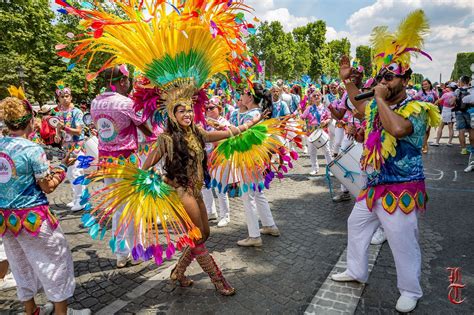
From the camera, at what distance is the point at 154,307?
2867 mm

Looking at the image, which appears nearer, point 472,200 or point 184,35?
point 184,35

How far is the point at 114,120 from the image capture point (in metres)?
3.43

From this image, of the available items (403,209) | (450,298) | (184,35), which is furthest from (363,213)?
(184,35)

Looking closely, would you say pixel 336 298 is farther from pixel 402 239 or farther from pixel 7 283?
pixel 7 283

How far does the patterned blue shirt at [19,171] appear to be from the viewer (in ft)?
7.85

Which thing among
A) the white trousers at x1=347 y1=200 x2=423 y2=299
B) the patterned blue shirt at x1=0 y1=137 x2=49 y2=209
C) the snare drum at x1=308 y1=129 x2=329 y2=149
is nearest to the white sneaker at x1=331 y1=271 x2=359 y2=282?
the white trousers at x1=347 y1=200 x2=423 y2=299

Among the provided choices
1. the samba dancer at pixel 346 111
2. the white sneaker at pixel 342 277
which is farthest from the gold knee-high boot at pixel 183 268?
the samba dancer at pixel 346 111

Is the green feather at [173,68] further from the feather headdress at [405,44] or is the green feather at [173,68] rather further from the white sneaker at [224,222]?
the white sneaker at [224,222]

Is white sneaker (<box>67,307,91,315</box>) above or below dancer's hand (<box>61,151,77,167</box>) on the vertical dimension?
below

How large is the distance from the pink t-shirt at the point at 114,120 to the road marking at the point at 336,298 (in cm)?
255

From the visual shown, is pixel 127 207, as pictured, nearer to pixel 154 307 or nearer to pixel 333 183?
pixel 154 307

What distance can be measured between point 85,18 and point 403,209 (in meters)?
2.96

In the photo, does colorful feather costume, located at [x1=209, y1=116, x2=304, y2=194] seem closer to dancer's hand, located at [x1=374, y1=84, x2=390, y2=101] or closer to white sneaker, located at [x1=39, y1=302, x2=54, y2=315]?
dancer's hand, located at [x1=374, y1=84, x2=390, y2=101]

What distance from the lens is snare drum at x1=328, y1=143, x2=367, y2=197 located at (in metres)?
3.91
